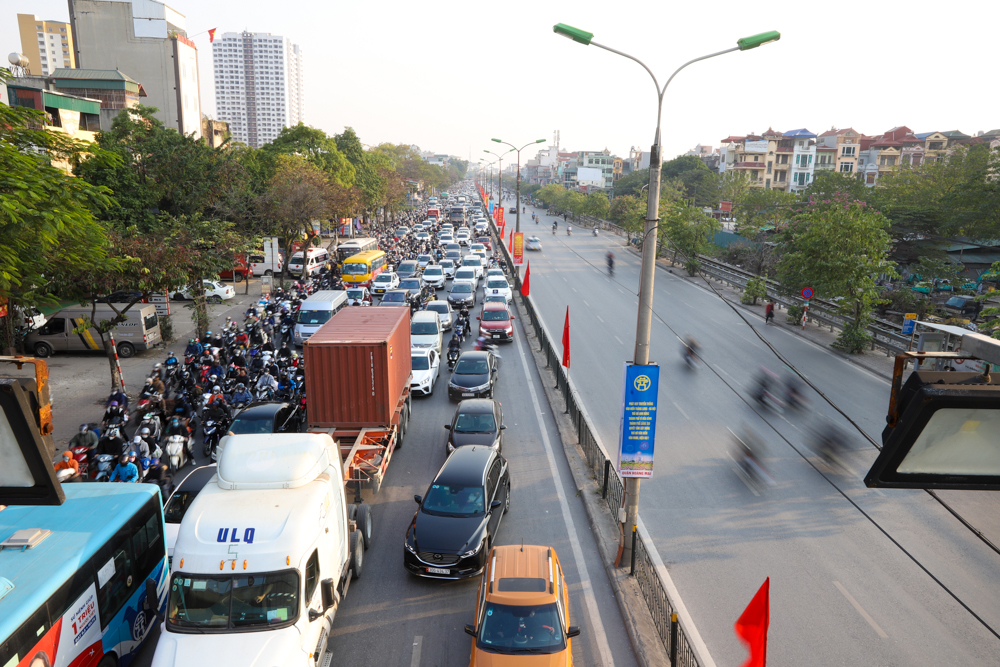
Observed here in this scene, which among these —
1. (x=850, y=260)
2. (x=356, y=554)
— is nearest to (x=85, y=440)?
(x=356, y=554)

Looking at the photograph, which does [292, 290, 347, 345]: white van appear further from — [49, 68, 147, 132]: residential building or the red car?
[49, 68, 147, 132]: residential building

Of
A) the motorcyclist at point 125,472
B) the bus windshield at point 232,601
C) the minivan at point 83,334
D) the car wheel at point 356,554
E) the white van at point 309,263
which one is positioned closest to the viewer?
the bus windshield at point 232,601

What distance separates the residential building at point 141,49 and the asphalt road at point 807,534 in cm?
7224

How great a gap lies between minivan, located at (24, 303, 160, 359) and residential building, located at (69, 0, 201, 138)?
57069 mm

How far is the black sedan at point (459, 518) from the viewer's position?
9.85 m

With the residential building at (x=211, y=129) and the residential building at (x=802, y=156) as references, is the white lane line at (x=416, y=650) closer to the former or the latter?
the residential building at (x=211, y=129)

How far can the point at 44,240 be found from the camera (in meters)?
12.1

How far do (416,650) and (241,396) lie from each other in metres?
10.1

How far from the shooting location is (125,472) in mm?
11391

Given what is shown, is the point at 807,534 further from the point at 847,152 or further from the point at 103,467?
the point at 847,152

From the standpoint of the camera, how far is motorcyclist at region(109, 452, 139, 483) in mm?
11352

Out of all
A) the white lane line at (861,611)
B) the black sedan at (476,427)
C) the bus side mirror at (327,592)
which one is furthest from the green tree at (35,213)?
the white lane line at (861,611)

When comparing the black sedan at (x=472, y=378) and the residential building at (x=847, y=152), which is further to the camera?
the residential building at (x=847, y=152)

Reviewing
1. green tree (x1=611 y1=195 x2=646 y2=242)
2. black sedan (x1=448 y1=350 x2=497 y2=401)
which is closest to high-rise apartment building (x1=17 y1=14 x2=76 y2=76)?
green tree (x1=611 y1=195 x2=646 y2=242)
